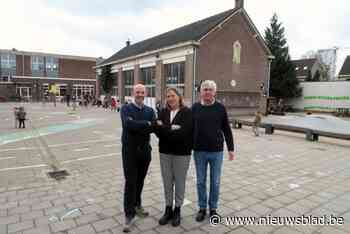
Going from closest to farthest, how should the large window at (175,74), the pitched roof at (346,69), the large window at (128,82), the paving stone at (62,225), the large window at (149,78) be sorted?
the paving stone at (62,225) → the large window at (175,74) → the large window at (149,78) → the large window at (128,82) → the pitched roof at (346,69)

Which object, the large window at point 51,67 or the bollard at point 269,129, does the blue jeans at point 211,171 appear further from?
the large window at point 51,67

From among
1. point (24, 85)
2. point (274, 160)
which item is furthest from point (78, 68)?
point (274, 160)

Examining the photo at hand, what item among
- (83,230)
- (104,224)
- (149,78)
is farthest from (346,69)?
(83,230)

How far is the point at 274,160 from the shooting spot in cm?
606

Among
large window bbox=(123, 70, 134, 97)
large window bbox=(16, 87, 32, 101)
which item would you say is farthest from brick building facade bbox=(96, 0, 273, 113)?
large window bbox=(16, 87, 32, 101)

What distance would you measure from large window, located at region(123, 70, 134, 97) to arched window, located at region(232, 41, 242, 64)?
11986 millimetres

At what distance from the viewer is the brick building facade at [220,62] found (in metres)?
18.5

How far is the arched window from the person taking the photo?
2052cm

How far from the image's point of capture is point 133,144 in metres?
2.72

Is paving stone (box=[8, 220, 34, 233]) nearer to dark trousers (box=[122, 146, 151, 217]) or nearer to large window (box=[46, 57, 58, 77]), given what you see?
dark trousers (box=[122, 146, 151, 217])

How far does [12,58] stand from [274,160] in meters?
52.0

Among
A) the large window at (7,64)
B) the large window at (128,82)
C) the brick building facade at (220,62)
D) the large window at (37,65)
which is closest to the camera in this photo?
the brick building facade at (220,62)

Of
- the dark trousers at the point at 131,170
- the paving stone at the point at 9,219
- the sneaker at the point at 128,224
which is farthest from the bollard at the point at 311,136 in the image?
the paving stone at the point at 9,219

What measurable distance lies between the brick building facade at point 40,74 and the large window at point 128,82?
2318 centimetres
